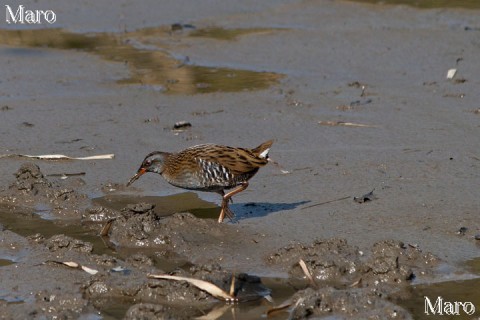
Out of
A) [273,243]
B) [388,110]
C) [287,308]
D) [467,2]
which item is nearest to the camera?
[287,308]

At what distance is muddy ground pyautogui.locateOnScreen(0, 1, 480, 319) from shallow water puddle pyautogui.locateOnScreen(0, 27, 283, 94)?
52 mm

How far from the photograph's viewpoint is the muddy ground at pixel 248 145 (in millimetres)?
7551

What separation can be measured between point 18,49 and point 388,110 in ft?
19.7

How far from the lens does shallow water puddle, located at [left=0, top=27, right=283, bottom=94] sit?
45.2ft

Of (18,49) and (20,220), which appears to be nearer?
(20,220)

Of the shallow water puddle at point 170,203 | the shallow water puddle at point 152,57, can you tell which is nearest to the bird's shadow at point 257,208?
the shallow water puddle at point 170,203

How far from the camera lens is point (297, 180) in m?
10.1

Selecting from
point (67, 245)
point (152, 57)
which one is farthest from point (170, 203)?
point (152, 57)

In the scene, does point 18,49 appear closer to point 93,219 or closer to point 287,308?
point 93,219

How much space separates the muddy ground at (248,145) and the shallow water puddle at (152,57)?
0.05 metres

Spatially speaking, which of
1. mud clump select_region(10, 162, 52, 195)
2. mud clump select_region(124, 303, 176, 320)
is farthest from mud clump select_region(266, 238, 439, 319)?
mud clump select_region(10, 162, 52, 195)

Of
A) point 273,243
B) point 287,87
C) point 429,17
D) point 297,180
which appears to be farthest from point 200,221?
point 429,17

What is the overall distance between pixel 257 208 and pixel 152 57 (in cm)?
632

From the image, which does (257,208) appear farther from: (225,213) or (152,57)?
(152,57)
